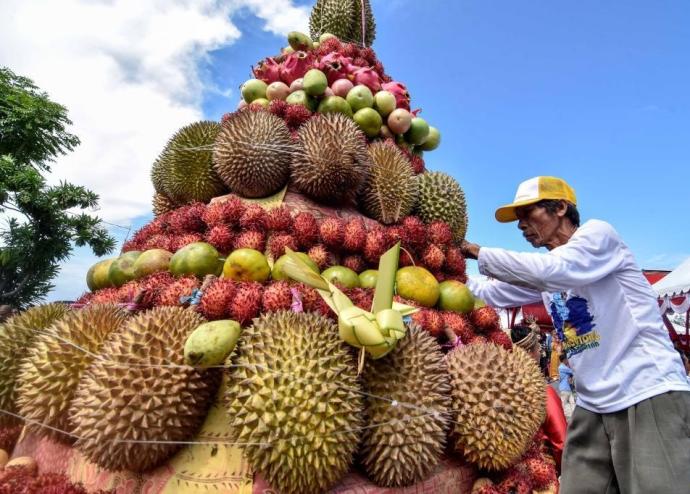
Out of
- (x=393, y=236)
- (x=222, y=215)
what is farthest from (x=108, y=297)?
(x=393, y=236)

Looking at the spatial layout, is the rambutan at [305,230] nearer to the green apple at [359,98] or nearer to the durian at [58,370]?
the durian at [58,370]

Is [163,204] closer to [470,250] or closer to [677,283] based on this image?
[470,250]

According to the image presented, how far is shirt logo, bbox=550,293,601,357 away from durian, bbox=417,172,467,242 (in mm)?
1190

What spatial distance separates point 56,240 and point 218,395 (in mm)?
12565

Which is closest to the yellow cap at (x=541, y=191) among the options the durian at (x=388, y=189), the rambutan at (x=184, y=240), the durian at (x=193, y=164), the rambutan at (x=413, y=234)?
the rambutan at (x=413, y=234)

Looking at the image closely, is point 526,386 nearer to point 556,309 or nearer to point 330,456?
point 556,309

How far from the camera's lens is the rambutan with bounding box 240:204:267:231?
2.90 metres

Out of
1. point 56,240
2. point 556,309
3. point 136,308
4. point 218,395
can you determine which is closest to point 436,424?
point 218,395

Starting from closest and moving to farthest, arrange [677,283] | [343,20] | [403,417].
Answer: [403,417] → [343,20] → [677,283]

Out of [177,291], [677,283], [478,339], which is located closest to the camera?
[177,291]

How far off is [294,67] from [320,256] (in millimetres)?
3012

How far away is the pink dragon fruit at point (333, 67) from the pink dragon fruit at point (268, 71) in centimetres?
58

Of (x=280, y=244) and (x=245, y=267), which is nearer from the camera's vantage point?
(x=245, y=267)

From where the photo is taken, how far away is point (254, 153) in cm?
323
